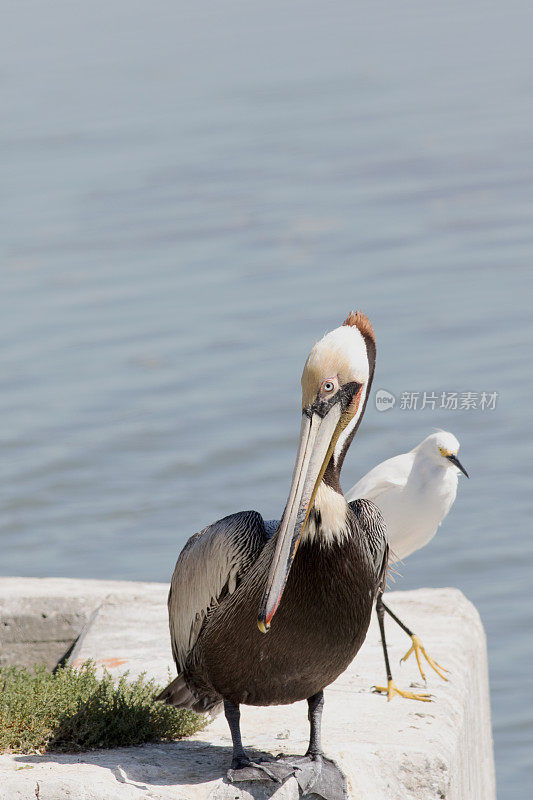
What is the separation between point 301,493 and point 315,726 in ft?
3.00

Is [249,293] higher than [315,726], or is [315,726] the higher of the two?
[315,726]

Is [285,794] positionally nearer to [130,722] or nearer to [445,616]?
[130,722]

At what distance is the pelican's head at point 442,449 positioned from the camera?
20.1 ft

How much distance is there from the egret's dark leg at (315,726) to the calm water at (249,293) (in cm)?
314

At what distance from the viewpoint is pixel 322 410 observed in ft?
12.8

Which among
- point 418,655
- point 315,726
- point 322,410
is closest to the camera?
point 322,410

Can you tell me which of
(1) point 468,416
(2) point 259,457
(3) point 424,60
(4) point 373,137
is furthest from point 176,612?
(3) point 424,60

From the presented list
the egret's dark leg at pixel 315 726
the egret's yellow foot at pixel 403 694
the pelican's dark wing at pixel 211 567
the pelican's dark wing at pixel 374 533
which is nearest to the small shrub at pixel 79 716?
the pelican's dark wing at pixel 211 567

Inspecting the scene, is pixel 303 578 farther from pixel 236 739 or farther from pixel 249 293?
pixel 249 293

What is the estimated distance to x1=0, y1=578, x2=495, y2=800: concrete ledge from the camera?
4.04m

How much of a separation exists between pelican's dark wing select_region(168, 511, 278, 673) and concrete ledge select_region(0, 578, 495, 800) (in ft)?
1.53

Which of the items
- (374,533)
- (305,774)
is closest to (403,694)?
(305,774)

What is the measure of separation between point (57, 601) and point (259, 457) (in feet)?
12.7

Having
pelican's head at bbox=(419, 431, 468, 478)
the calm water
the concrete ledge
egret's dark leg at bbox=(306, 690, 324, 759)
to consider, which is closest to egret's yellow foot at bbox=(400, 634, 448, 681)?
the concrete ledge
